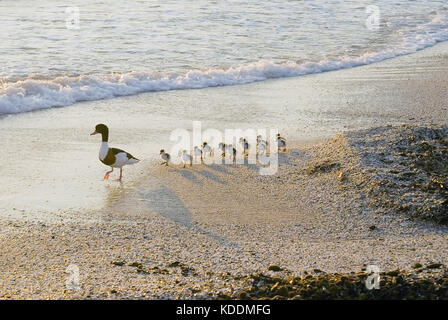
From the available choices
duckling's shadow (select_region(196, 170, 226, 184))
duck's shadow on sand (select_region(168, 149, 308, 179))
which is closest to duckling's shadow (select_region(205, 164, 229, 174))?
duck's shadow on sand (select_region(168, 149, 308, 179))

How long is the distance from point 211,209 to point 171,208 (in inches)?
18.1

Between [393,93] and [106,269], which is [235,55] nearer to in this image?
[393,93]

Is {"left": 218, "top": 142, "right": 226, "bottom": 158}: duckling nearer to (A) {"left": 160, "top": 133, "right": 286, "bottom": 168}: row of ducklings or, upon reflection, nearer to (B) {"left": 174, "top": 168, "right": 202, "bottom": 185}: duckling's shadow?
(A) {"left": 160, "top": 133, "right": 286, "bottom": 168}: row of ducklings

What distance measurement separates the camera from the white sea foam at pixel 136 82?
39.5 ft

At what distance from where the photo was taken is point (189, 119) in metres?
10.9

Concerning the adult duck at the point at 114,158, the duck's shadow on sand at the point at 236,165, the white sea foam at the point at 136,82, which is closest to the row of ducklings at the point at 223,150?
the duck's shadow on sand at the point at 236,165

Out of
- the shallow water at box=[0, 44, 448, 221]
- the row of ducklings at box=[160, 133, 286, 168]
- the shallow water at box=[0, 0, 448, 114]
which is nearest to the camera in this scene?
the shallow water at box=[0, 44, 448, 221]

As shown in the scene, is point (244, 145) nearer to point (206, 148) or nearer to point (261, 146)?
point (261, 146)

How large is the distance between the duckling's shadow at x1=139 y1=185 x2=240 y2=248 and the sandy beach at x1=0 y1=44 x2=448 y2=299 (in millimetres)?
23

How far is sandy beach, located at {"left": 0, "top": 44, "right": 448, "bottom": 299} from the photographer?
5.57 meters

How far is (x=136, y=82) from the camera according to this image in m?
13.5

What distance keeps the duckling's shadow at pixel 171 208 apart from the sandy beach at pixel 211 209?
0.02m

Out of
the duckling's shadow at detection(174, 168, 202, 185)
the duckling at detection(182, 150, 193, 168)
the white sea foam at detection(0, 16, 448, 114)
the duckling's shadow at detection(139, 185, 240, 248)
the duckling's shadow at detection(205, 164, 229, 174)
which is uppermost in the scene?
the white sea foam at detection(0, 16, 448, 114)

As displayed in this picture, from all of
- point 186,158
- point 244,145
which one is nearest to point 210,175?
point 186,158
